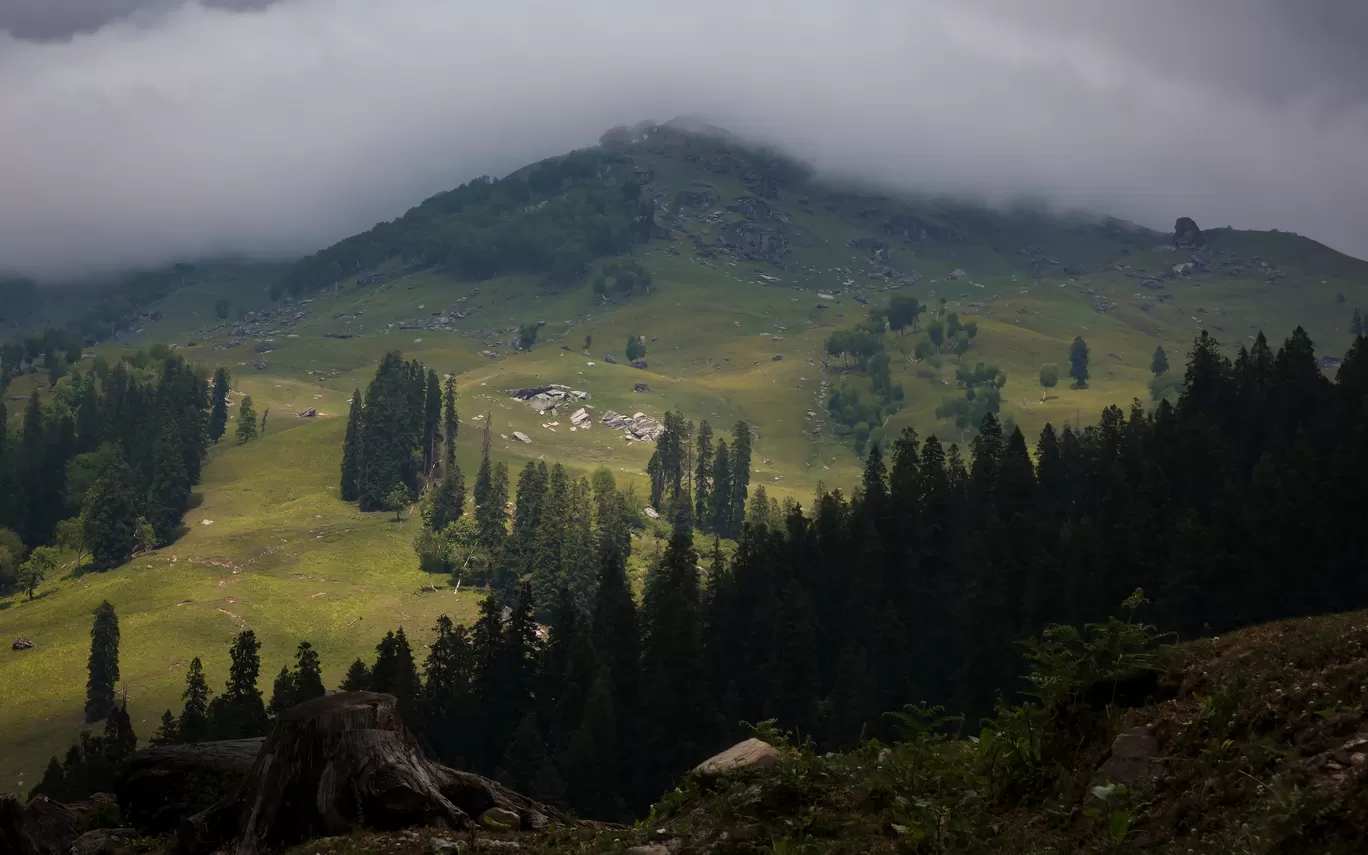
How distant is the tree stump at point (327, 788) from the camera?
71.5 feet

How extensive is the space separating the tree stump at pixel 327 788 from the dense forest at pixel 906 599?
6148 cm

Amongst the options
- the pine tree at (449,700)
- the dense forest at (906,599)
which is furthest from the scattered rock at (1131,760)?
the pine tree at (449,700)

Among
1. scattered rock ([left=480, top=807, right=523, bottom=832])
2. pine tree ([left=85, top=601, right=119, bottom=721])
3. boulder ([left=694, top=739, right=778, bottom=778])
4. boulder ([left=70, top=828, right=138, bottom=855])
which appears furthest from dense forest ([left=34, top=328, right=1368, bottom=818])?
scattered rock ([left=480, top=807, right=523, bottom=832])

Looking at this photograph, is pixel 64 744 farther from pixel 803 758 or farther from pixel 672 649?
pixel 803 758

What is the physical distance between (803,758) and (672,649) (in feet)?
247

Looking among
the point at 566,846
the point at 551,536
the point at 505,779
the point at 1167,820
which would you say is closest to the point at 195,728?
the point at 505,779

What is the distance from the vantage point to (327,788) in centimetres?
2205

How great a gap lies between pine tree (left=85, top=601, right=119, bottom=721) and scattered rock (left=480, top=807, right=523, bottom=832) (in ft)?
472

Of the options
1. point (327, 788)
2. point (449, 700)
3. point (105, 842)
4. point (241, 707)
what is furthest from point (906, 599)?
point (327, 788)

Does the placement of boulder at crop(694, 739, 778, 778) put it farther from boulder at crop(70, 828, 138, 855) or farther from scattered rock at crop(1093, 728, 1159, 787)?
boulder at crop(70, 828, 138, 855)

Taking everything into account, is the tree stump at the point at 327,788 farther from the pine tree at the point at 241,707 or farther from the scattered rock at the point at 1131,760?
the pine tree at the point at 241,707

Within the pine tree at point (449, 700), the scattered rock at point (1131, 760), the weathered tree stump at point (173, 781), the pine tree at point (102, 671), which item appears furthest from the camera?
the pine tree at point (102, 671)

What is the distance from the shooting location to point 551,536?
195625 mm

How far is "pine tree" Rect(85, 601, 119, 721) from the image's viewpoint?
484 ft
